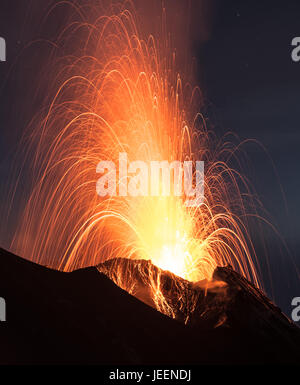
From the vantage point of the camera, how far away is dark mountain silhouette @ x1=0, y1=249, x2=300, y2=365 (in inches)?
844

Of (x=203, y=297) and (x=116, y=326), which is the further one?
Answer: (x=203, y=297)

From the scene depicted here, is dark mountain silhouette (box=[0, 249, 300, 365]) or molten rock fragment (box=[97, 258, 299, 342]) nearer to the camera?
dark mountain silhouette (box=[0, 249, 300, 365])

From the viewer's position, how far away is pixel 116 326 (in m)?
25.0

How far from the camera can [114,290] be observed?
2969 cm

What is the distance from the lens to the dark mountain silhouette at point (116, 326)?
21.4 meters

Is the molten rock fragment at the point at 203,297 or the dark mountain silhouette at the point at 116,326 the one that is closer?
the dark mountain silhouette at the point at 116,326

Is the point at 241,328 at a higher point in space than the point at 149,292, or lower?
lower

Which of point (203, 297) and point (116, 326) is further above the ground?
point (203, 297)

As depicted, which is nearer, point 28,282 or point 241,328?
point 28,282
